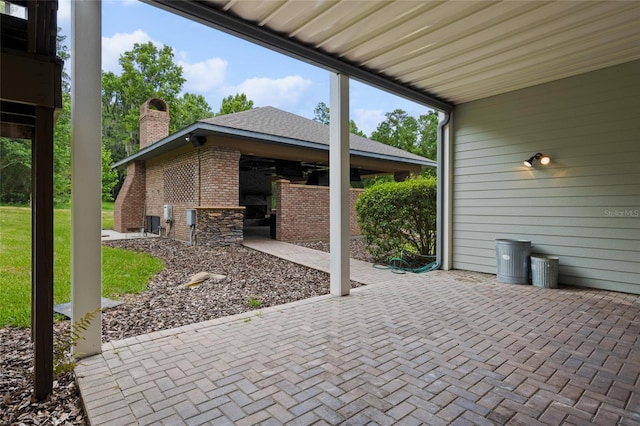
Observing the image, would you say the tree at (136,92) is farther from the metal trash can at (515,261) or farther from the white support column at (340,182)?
the metal trash can at (515,261)

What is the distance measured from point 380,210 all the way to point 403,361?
15.3 ft

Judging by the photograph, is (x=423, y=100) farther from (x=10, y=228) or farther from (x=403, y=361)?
(x=10, y=228)

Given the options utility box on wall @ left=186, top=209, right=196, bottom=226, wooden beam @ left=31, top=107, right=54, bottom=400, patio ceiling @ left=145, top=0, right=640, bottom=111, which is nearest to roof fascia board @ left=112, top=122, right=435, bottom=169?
utility box on wall @ left=186, top=209, right=196, bottom=226

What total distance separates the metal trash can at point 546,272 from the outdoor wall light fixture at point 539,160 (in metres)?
1.52

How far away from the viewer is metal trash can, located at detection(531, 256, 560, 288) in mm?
4910

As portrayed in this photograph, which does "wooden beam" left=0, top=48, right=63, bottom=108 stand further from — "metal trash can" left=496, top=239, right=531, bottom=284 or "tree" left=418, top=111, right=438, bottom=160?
"tree" left=418, top=111, right=438, bottom=160

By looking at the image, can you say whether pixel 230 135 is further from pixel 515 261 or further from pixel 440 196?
pixel 515 261

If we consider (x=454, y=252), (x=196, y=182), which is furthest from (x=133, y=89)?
(x=454, y=252)

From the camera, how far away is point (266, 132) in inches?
346

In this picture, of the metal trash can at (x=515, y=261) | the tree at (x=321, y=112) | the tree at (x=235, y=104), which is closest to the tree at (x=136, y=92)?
the tree at (x=235, y=104)

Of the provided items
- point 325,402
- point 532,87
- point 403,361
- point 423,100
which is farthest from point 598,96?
point 325,402

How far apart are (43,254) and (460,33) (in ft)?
13.9

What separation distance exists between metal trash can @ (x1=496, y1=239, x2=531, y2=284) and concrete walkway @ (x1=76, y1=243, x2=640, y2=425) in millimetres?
1225

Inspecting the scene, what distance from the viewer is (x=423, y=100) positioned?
5.61m
